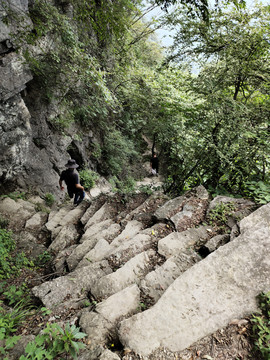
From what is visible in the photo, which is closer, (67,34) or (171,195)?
(171,195)

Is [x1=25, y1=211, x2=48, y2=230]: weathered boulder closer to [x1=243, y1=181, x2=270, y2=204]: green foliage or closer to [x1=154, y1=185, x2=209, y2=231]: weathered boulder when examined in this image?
[x1=154, y1=185, x2=209, y2=231]: weathered boulder

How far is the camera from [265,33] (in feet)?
13.3

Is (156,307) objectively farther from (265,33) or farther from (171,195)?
(265,33)

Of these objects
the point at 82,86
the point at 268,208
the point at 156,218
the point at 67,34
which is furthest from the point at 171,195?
the point at 82,86

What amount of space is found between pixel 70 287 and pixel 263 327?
2.45 metres

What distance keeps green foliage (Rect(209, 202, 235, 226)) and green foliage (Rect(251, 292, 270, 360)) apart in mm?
1350

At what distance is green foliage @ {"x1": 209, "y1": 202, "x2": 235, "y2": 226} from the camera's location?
3.28 metres

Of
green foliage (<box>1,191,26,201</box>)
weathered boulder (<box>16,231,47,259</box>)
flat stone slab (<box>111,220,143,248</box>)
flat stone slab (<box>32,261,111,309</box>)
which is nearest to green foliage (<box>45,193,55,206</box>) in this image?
green foliage (<box>1,191,26,201</box>)

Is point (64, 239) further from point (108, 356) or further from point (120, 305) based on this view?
point (108, 356)

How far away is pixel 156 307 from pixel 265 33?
5550 millimetres

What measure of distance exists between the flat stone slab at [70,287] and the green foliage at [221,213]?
1991 mm

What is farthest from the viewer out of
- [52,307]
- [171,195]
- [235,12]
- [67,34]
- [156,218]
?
[67,34]

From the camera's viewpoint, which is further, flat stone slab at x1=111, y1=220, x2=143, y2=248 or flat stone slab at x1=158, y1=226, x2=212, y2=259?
flat stone slab at x1=111, y1=220, x2=143, y2=248

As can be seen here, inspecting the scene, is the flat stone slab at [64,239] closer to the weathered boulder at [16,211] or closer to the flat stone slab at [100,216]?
the flat stone slab at [100,216]
